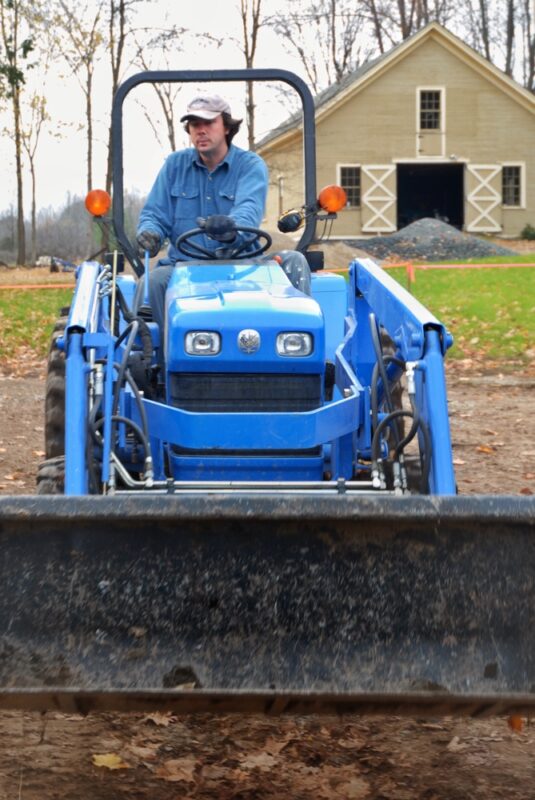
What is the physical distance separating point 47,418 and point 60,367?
27 cm

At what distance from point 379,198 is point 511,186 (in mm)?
4848

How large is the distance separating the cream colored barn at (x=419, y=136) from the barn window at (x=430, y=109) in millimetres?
33

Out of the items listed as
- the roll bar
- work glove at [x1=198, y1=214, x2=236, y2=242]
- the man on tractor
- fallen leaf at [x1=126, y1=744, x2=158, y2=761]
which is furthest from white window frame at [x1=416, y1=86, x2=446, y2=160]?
fallen leaf at [x1=126, y1=744, x2=158, y2=761]

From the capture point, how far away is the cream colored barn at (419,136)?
139ft

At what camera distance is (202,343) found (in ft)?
15.5

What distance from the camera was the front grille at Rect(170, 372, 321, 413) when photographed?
15.7ft

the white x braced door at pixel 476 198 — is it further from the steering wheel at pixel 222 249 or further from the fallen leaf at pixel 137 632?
the fallen leaf at pixel 137 632

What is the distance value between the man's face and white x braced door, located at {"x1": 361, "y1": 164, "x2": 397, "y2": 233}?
36715 mm

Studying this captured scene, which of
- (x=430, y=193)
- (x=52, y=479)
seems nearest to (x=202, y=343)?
(x=52, y=479)

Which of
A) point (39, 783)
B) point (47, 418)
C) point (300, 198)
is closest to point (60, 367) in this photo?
point (47, 418)

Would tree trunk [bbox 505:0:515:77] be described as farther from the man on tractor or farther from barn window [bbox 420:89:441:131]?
the man on tractor

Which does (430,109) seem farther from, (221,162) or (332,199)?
(332,199)

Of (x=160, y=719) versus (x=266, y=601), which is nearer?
(x=266, y=601)

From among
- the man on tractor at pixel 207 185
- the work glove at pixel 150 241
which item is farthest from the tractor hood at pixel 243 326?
the man on tractor at pixel 207 185
